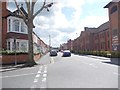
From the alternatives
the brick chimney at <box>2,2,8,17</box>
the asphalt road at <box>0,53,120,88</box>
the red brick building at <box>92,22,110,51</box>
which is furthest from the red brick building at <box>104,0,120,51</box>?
the asphalt road at <box>0,53,120,88</box>

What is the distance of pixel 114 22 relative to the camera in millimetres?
46469

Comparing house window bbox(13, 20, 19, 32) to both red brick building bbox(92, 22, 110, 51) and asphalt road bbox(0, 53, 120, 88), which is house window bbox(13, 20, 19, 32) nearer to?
asphalt road bbox(0, 53, 120, 88)

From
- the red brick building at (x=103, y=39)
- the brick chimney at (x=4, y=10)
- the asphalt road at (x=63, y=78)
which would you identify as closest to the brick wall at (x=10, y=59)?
the asphalt road at (x=63, y=78)

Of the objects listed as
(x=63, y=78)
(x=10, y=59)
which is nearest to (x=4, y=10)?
(x=10, y=59)

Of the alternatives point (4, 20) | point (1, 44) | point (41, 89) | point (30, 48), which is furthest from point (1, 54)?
point (41, 89)

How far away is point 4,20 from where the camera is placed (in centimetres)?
3875

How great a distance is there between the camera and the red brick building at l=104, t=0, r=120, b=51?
43.3m

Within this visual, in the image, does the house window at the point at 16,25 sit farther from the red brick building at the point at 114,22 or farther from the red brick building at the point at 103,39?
the red brick building at the point at 103,39

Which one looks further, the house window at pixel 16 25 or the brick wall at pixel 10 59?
the house window at pixel 16 25

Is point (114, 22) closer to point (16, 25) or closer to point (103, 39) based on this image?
point (16, 25)

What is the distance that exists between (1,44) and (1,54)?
990cm

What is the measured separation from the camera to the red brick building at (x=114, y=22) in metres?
43.3

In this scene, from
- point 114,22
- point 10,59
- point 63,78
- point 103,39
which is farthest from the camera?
point 103,39

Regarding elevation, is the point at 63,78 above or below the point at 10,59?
below
